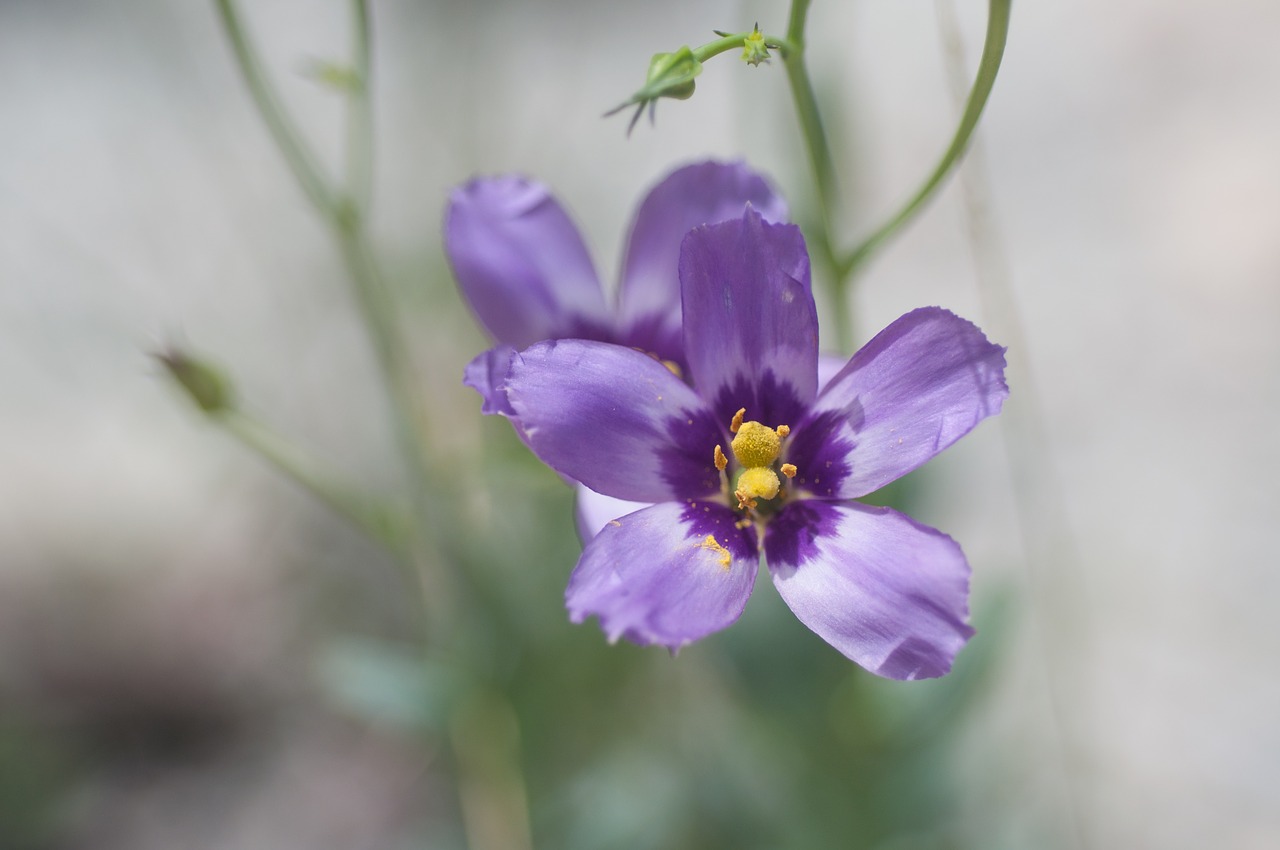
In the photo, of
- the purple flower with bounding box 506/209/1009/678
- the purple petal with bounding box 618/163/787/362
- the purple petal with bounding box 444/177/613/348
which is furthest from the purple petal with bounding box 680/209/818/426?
the purple petal with bounding box 444/177/613/348

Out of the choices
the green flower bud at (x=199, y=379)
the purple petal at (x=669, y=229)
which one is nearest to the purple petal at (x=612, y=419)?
the purple petal at (x=669, y=229)

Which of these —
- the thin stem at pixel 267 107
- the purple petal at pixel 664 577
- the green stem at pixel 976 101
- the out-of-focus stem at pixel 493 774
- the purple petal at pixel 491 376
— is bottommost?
the out-of-focus stem at pixel 493 774

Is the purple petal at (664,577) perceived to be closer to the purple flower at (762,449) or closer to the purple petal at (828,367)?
the purple flower at (762,449)

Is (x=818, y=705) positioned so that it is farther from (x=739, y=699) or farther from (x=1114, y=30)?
(x=1114, y=30)

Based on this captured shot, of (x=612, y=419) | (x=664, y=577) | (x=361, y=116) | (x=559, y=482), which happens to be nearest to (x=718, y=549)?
(x=664, y=577)

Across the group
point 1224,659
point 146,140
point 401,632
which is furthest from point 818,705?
point 146,140

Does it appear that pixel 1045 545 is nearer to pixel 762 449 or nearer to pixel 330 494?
pixel 762 449
